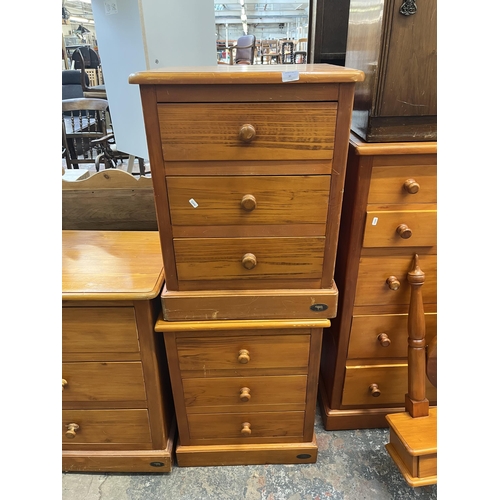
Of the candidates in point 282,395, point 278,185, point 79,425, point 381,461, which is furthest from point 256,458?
point 278,185

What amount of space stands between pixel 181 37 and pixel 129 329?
1.53m

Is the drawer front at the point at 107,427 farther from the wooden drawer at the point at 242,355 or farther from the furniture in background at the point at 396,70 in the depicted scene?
the furniture in background at the point at 396,70

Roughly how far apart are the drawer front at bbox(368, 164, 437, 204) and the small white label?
0.37 m

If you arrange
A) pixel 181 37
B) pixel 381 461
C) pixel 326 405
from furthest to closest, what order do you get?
1. pixel 181 37
2. pixel 326 405
3. pixel 381 461

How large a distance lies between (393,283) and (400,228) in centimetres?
18

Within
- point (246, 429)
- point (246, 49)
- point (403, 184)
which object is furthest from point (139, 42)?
point (246, 49)

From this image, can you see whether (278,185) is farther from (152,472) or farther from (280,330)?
(152,472)

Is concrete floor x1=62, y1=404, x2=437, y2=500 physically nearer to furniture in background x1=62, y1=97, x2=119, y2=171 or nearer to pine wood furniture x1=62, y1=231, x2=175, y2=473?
pine wood furniture x1=62, y1=231, x2=175, y2=473

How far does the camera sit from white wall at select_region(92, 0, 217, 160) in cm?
170

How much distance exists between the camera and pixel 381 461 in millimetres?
1297

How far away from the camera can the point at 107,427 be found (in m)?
1.20

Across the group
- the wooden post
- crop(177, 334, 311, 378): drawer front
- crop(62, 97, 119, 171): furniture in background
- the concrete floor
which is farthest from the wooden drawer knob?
crop(62, 97, 119, 171): furniture in background

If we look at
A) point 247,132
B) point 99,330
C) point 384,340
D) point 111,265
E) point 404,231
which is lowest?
point 384,340

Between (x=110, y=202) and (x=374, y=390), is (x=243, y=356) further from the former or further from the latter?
(x=110, y=202)
